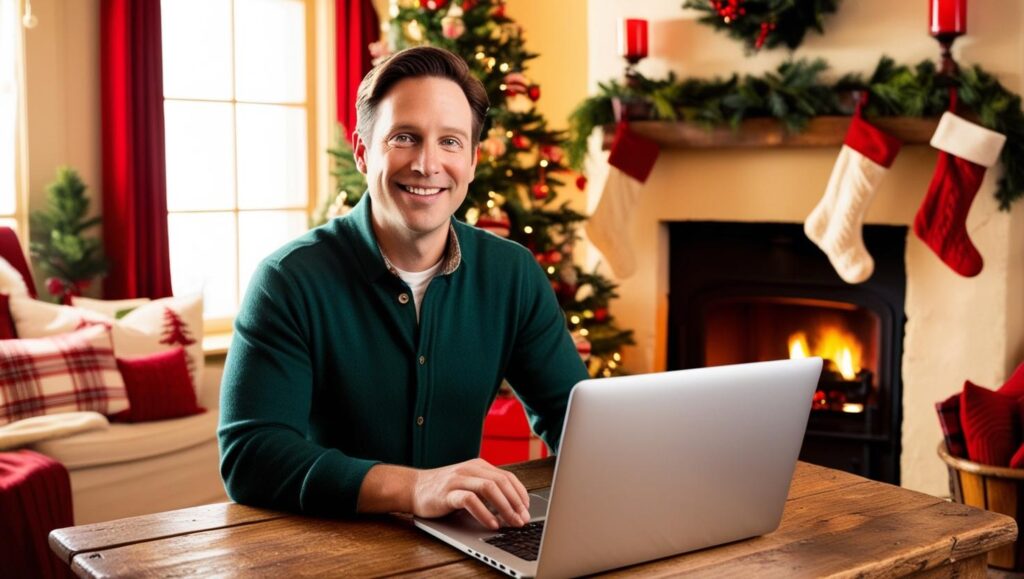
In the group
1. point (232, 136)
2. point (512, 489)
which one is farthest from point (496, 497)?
point (232, 136)

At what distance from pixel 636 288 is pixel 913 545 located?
9.68 feet

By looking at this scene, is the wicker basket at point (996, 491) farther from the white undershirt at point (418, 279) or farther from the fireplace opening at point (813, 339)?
the white undershirt at point (418, 279)

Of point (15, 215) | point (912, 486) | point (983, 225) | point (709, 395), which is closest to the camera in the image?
point (709, 395)

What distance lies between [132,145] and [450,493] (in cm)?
329

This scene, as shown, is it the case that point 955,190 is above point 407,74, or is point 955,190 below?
below

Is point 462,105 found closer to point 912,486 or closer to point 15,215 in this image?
point 912,486

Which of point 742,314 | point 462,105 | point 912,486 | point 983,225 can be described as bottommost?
point 912,486

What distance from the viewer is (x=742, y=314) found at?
4.32 m

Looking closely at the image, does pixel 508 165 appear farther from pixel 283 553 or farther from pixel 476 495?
pixel 283 553

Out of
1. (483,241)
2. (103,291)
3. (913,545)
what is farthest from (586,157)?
(913,545)

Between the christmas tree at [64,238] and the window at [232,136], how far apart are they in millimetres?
460

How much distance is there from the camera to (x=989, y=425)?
10.1 ft

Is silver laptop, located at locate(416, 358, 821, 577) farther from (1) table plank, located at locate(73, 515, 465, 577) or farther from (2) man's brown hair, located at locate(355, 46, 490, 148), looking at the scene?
(2) man's brown hair, located at locate(355, 46, 490, 148)

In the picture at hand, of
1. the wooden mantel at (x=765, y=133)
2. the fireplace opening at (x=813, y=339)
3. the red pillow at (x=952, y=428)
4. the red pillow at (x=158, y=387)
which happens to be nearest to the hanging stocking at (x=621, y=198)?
the wooden mantel at (x=765, y=133)
